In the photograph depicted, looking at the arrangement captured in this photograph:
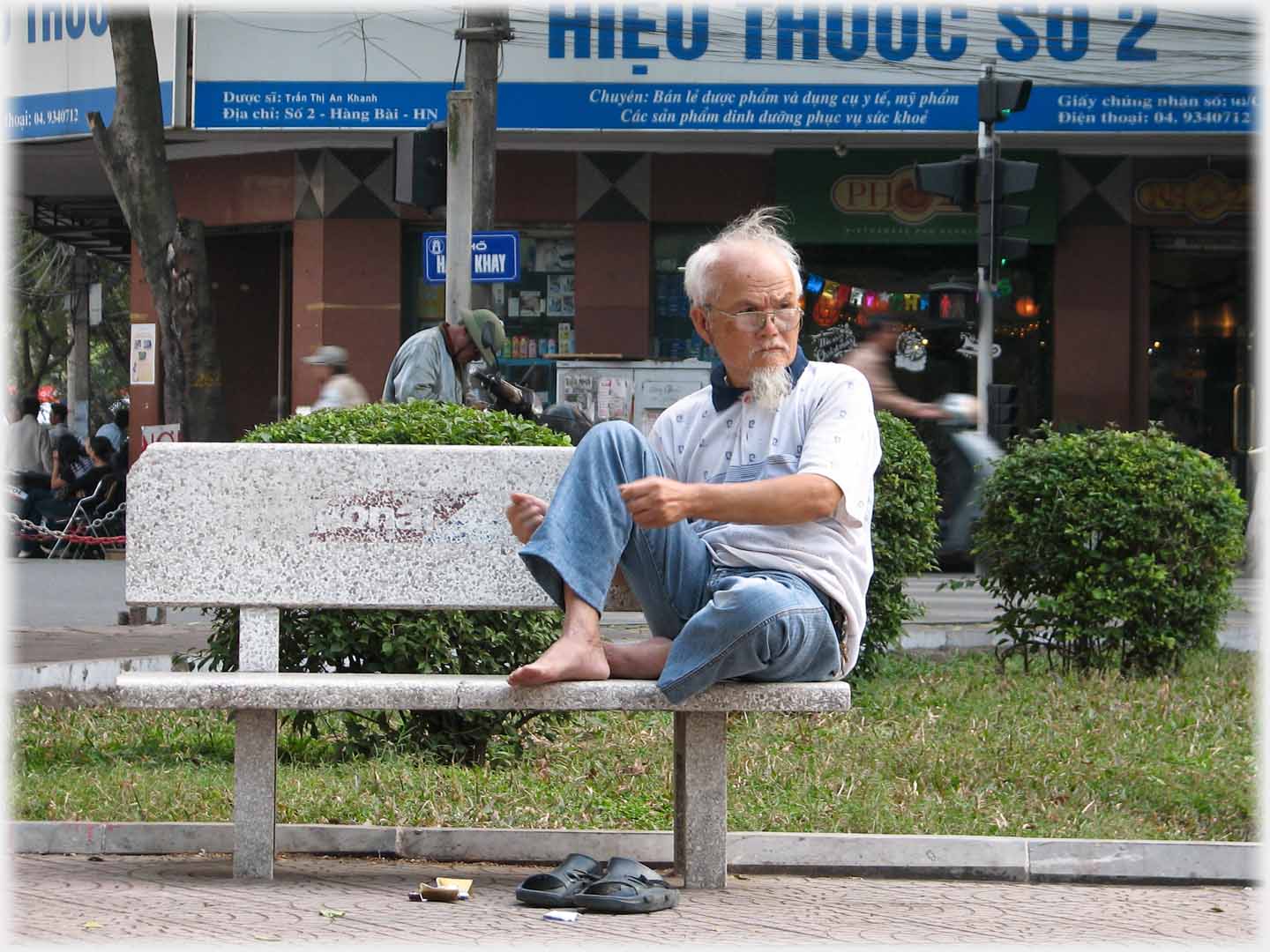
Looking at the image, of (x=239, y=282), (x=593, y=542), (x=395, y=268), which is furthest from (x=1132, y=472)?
(x=239, y=282)

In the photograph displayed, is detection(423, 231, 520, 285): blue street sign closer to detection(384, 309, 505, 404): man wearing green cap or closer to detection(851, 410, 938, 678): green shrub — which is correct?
detection(384, 309, 505, 404): man wearing green cap

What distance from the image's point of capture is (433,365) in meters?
10.3

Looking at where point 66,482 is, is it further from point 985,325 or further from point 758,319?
point 758,319

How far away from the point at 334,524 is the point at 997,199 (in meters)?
9.27

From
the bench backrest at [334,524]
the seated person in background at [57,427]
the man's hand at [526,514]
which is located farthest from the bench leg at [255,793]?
the seated person in background at [57,427]

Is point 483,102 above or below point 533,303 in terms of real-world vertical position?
above

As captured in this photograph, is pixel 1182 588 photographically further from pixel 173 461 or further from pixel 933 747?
pixel 173 461

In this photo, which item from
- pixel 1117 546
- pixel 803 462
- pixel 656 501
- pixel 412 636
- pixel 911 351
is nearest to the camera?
pixel 656 501

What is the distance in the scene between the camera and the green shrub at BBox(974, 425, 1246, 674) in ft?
26.6

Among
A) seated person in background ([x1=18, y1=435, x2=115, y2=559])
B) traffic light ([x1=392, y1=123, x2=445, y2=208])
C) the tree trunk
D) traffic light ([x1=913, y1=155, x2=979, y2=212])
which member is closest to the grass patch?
traffic light ([x1=392, y1=123, x2=445, y2=208])

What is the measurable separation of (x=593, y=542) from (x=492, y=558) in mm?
574

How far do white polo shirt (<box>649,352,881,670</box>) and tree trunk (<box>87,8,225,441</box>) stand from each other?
10833 millimetres

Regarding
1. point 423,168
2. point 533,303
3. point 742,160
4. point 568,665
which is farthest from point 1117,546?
point 533,303

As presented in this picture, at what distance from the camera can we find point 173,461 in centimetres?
456
